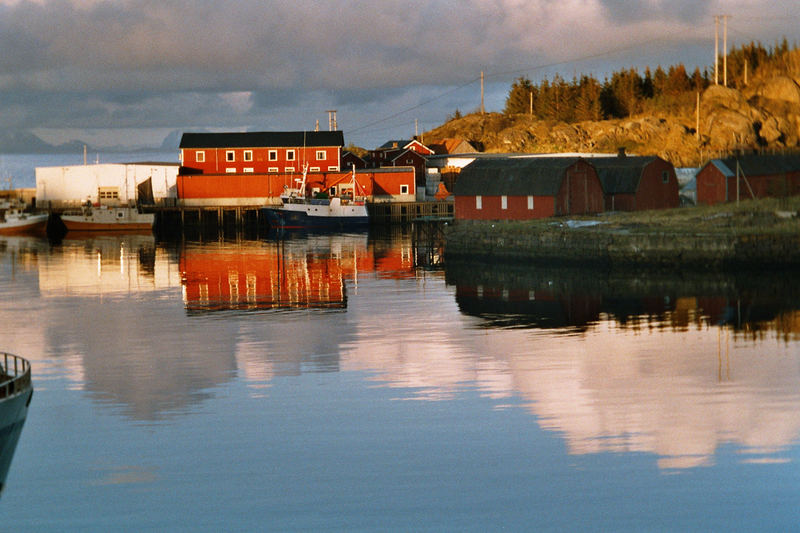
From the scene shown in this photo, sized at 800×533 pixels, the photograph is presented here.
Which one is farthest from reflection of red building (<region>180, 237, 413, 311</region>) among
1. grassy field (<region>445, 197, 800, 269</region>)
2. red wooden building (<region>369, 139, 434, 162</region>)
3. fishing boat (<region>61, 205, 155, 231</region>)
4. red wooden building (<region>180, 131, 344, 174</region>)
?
red wooden building (<region>369, 139, 434, 162</region>)

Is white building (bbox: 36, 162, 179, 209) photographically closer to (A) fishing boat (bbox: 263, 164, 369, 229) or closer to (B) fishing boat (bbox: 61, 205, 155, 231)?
(B) fishing boat (bbox: 61, 205, 155, 231)

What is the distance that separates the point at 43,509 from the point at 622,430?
1048 cm

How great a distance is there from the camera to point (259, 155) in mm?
94562

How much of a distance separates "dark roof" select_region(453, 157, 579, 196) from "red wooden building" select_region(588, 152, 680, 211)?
15.5 ft

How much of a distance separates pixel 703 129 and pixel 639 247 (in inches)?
2251

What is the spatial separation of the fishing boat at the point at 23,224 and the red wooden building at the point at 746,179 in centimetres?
5551

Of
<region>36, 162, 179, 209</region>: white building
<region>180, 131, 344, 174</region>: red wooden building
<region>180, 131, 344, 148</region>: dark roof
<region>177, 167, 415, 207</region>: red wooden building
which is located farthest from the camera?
<region>180, 131, 344, 148</region>: dark roof

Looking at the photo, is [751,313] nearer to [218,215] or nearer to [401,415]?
[401,415]

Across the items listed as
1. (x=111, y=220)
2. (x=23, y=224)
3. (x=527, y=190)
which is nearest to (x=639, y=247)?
(x=527, y=190)

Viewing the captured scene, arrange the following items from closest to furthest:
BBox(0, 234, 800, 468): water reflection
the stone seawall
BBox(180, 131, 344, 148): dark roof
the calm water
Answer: the calm water
BBox(0, 234, 800, 468): water reflection
the stone seawall
BBox(180, 131, 344, 148): dark roof

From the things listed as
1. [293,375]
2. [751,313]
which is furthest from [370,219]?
[293,375]

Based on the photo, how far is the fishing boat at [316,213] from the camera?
85.4 meters

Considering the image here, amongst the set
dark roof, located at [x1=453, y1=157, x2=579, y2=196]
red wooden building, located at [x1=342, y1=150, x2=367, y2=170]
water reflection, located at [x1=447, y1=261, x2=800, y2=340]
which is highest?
red wooden building, located at [x1=342, y1=150, x2=367, y2=170]

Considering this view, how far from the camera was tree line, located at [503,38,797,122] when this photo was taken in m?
109
